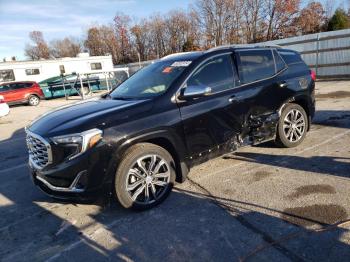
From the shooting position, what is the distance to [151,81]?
478cm

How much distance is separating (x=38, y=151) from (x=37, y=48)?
80.1 meters

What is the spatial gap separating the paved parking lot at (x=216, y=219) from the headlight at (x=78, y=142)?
0.63m

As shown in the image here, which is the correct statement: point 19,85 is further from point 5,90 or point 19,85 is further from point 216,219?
point 216,219

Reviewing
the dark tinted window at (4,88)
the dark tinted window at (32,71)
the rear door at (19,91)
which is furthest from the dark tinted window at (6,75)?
the rear door at (19,91)

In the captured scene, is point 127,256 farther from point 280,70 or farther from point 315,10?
point 315,10

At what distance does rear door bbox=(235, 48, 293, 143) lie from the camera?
490cm

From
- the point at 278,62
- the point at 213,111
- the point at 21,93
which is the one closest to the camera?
the point at 213,111

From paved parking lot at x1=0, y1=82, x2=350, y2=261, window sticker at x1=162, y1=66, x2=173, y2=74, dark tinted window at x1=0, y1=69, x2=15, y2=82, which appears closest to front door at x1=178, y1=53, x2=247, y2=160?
window sticker at x1=162, y1=66, x2=173, y2=74

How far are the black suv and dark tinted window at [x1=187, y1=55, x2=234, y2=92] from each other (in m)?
0.01

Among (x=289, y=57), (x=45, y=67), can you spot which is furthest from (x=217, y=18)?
(x=289, y=57)

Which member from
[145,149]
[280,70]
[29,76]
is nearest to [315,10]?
[29,76]

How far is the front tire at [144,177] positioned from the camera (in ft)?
12.2

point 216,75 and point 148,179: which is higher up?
point 216,75

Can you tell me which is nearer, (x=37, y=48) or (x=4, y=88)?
(x=4, y=88)
